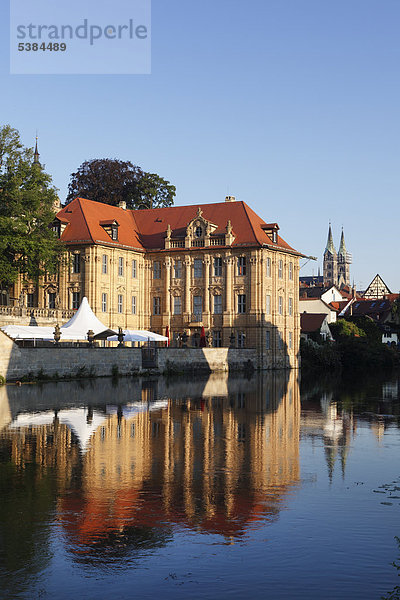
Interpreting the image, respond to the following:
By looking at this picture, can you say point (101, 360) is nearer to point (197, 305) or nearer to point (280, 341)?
point (197, 305)

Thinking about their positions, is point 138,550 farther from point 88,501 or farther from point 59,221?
point 59,221

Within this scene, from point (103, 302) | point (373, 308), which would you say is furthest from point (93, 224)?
point (373, 308)

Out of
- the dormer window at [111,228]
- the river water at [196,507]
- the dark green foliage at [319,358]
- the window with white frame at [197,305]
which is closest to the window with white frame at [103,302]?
the dormer window at [111,228]

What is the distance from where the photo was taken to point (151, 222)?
87.2 m

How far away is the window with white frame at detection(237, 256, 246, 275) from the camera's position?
80.1 metres

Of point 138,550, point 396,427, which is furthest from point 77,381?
point 138,550

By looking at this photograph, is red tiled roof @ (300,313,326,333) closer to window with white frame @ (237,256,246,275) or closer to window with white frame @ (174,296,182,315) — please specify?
window with white frame @ (237,256,246,275)

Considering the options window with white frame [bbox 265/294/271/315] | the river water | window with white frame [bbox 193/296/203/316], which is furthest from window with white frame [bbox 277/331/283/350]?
the river water

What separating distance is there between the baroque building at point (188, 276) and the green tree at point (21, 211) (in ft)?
22.7

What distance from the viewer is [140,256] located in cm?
8394

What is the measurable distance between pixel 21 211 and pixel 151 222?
22481 millimetres

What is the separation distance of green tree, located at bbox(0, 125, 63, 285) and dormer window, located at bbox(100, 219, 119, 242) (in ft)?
32.6

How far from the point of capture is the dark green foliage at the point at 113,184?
95.8m

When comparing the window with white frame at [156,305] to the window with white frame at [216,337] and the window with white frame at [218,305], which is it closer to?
the window with white frame at [218,305]
